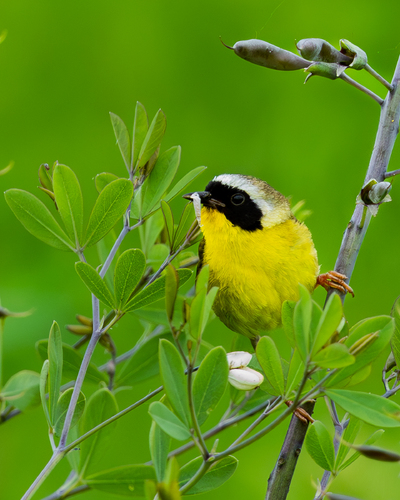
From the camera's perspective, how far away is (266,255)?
1061mm

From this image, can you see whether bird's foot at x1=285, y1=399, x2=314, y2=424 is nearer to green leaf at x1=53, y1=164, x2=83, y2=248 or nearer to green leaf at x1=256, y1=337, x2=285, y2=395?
green leaf at x1=256, y1=337, x2=285, y2=395

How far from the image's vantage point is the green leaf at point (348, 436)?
54 centimetres

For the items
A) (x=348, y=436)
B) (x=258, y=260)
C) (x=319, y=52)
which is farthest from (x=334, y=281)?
(x=319, y=52)

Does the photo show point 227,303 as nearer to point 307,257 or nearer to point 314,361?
point 307,257

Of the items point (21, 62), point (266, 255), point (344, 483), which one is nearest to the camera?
point (266, 255)

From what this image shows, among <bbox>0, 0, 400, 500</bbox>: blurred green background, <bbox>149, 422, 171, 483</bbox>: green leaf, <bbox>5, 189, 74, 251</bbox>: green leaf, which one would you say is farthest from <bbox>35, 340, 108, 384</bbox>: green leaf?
<bbox>0, 0, 400, 500</bbox>: blurred green background

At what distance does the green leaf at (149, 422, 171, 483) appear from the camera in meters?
0.43

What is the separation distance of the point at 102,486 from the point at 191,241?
0.25 meters

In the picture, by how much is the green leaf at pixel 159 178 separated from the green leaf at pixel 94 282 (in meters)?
0.12

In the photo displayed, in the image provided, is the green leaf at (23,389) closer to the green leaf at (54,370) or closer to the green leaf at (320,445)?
the green leaf at (54,370)

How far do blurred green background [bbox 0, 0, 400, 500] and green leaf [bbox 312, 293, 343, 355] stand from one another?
3.57 ft

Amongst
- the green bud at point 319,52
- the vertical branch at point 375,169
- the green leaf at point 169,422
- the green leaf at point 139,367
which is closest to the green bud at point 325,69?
the green bud at point 319,52

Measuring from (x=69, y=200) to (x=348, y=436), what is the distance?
0.36 metres

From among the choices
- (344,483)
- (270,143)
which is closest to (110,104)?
(270,143)
